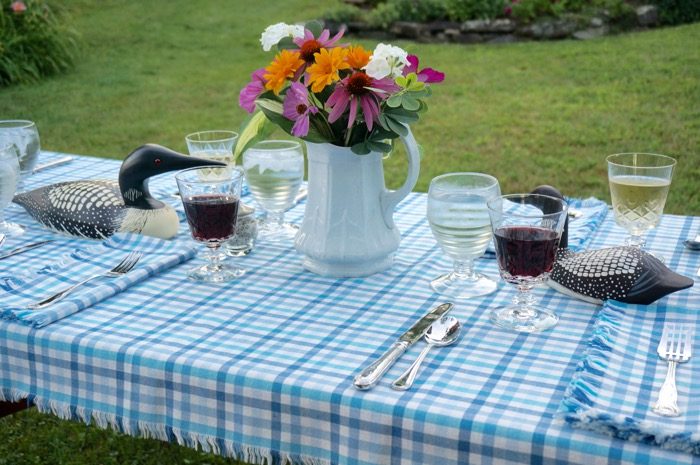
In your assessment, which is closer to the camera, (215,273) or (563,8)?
(215,273)

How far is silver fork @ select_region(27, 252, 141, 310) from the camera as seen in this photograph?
1.60 meters

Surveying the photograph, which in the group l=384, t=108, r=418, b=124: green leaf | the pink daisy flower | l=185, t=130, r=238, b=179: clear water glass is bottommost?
l=185, t=130, r=238, b=179: clear water glass

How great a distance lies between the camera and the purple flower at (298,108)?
5.45 ft

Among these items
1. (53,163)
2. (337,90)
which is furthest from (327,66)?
(53,163)

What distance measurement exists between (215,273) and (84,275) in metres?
0.25

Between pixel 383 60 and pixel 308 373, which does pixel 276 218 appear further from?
pixel 308 373

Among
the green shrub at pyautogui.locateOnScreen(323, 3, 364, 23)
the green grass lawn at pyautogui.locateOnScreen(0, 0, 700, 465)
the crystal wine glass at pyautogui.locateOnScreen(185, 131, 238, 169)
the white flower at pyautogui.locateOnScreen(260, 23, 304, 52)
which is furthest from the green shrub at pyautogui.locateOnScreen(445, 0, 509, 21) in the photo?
the white flower at pyautogui.locateOnScreen(260, 23, 304, 52)

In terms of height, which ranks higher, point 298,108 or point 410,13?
point 410,13

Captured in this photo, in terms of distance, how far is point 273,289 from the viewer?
173cm

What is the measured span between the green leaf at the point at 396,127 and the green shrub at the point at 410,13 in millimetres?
7959

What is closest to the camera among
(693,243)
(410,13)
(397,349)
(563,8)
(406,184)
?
(397,349)

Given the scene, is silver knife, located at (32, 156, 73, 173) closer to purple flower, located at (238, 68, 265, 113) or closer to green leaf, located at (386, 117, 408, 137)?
purple flower, located at (238, 68, 265, 113)

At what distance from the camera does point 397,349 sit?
4.69ft

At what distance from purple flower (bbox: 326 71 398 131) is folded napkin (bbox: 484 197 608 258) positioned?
0.46 metres
